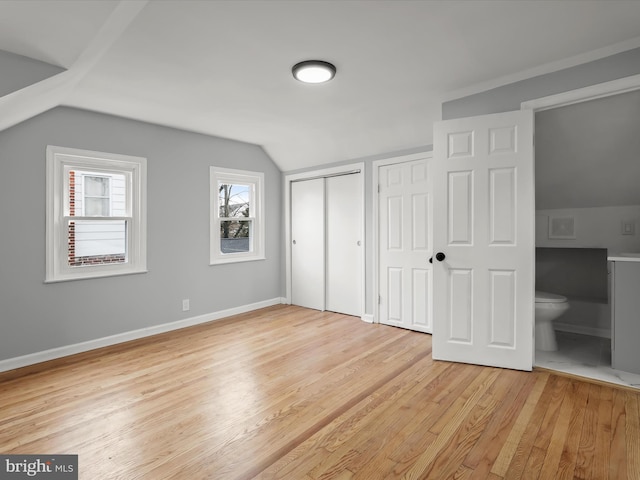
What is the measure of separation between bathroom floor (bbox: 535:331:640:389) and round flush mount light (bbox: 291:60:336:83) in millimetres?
2968

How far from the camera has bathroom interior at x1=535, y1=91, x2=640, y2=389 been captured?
8.95 feet

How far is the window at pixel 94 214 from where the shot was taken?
331 centimetres

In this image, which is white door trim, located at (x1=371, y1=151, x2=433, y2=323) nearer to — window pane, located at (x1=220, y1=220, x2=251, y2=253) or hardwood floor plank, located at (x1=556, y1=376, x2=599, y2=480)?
window pane, located at (x1=220, y1=220, x2=251, y2=253)

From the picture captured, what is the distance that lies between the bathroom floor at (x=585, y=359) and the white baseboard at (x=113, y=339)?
142 inches

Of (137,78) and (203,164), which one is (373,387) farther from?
(203,164)

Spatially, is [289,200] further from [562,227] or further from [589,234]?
[589,234]

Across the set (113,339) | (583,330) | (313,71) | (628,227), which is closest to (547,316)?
(583,330)

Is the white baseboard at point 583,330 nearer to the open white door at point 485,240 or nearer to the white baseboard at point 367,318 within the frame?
the open white door at point 485,240

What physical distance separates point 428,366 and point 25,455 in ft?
9.07

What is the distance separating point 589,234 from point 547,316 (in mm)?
1152

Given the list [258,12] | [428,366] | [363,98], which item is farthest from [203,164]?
[428,366]

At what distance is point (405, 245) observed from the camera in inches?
164

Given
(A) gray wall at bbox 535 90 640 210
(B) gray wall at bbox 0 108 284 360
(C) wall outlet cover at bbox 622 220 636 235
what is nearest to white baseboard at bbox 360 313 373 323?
(B) gray wall at bbox 0 108 284 360

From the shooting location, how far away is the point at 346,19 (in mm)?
2043
